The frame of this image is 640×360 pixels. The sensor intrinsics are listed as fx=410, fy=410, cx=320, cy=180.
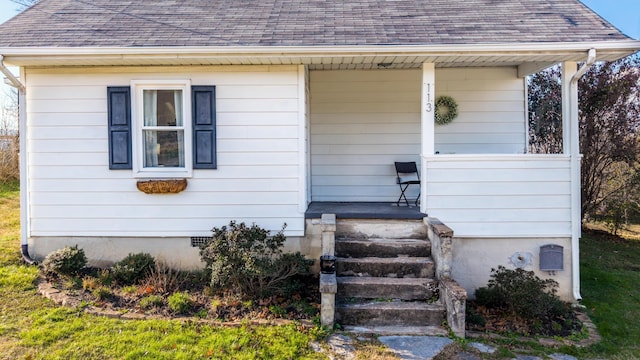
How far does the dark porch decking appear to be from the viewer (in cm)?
512

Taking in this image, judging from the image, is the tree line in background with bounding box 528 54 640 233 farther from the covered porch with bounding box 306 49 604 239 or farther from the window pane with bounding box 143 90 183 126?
the window pane with bounding box 143 90 183 126

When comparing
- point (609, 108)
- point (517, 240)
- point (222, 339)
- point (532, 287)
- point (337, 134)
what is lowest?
point (222, 339)

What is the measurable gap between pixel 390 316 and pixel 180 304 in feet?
6.90

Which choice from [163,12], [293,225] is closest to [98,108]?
[163,12]

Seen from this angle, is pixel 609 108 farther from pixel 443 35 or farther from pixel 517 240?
pixel 443 35

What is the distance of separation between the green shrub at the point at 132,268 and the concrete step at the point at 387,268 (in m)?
2.30

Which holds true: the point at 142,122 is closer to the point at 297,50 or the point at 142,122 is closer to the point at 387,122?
the point at 297,50

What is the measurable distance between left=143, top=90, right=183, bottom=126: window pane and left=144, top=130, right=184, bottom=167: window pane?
0.15 metres

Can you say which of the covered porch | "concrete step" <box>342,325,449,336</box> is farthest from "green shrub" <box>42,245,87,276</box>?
"concrete step" <box>342,325,449,336</box>

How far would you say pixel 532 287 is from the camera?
13.7ft

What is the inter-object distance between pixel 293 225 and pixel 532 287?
109 inches

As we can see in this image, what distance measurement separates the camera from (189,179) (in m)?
5.21

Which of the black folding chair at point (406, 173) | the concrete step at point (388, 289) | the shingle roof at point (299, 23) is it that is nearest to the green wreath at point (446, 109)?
the black folding chair at point (406, 173)

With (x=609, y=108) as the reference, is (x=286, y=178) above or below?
below
